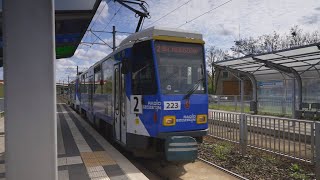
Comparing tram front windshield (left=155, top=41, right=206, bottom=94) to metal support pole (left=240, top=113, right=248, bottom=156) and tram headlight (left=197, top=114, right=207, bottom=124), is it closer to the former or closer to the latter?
tram headlight (left=197, top=114, right=207, bottom=124)

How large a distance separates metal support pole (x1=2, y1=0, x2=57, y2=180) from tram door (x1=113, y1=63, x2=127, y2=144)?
5.46 meters

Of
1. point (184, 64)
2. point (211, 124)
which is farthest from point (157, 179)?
point (211, 124)

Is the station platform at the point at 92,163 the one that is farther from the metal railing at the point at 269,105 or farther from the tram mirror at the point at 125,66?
the metal railing at the point at 269,105

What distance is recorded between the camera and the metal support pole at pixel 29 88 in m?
2.37

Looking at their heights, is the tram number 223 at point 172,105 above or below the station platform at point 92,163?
above

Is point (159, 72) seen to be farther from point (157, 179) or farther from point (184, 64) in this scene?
point (157, 179)

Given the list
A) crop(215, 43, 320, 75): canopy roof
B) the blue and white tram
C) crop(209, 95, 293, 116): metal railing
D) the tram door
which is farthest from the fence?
crop(209, 95, 293, 116): metal railing

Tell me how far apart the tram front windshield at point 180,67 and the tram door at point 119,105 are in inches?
54.5

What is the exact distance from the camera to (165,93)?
7.09 meters

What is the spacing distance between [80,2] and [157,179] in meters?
4.85

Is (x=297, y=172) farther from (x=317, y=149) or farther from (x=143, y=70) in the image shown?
(x=143, y=70)

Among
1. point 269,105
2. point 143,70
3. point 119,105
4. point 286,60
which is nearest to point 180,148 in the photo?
point 143,70

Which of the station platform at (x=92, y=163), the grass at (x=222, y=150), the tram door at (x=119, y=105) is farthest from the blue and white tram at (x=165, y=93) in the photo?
the grass at (x=222, y=150)

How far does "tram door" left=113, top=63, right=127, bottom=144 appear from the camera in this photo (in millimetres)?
8078
